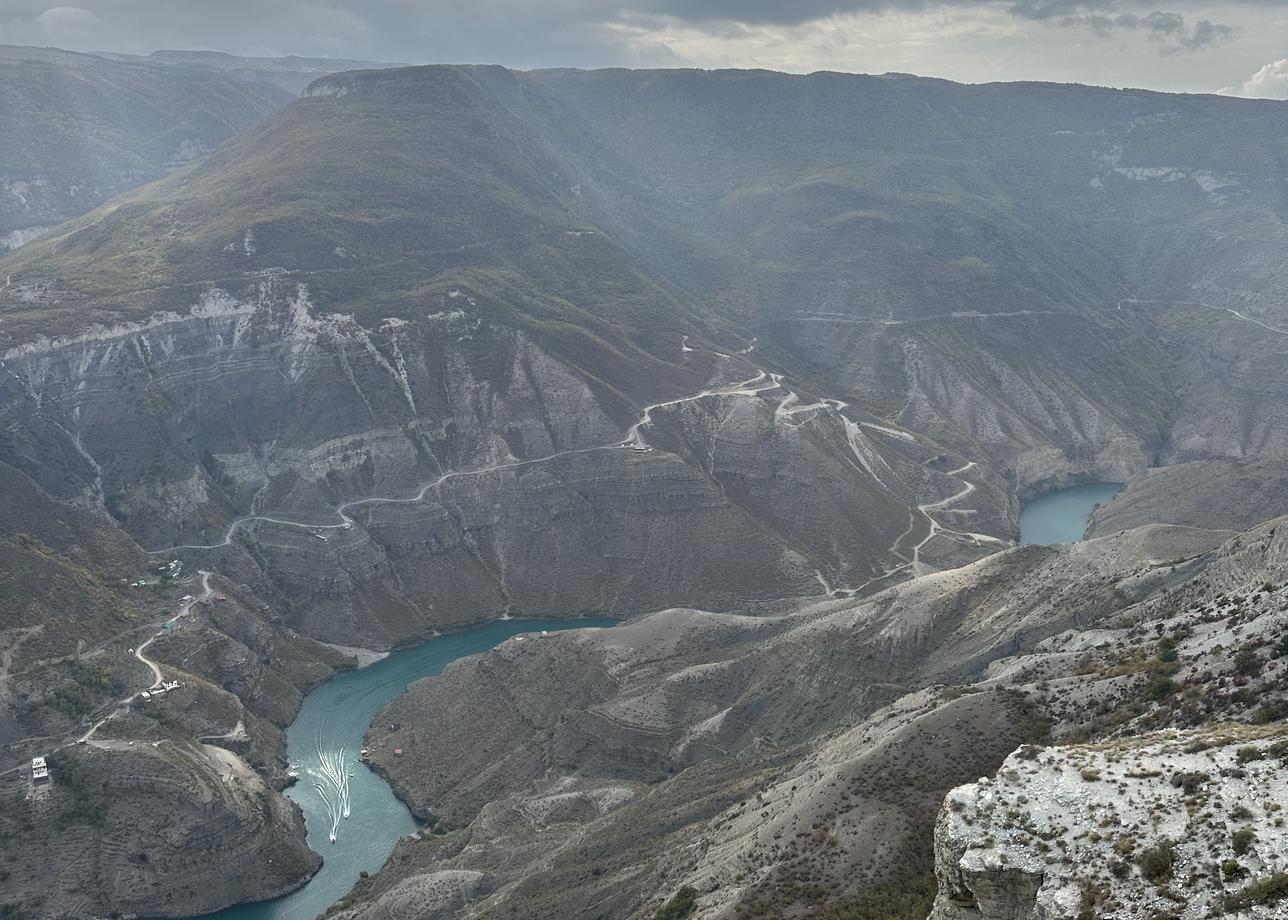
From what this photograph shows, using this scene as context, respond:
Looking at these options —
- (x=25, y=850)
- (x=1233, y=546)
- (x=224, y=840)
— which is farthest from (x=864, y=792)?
(x=25, y=850)

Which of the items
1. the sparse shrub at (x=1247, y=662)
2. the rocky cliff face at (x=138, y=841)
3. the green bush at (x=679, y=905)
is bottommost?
the rocky cliff face at (x=138, y=841)

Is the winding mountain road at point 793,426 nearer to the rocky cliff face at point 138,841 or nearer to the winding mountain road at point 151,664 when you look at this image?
the winding mountain road at point 151,664

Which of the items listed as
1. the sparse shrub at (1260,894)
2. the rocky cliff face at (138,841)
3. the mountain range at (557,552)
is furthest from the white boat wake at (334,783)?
the sparse shrub at (1260,894)

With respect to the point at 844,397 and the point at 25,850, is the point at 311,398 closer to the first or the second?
the point at 25,850

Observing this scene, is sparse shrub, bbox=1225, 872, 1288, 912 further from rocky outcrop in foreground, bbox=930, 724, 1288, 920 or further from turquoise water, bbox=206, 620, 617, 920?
turquoise water, bbox=206, 620, 617, 920

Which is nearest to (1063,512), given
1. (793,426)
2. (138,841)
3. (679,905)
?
(793,426)

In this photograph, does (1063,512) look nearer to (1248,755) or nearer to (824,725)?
(824,725)
